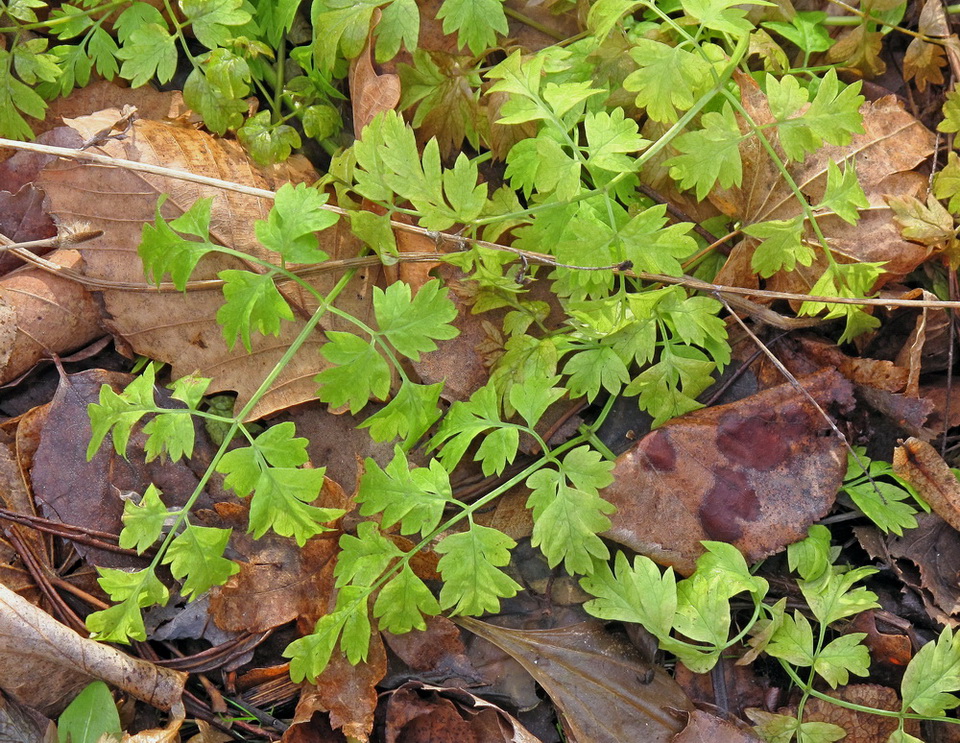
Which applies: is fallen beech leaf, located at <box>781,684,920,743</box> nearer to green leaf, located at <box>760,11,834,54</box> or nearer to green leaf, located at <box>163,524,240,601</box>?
green leaf, located at <box>163,524,240,601</box>

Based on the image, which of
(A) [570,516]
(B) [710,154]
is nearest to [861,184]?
(B) [710,154]

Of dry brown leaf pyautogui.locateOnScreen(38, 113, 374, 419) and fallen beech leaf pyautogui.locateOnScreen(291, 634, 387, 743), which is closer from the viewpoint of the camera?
fallen beech leaf pyautogui.locateOnScreen(291, 634, 387, 743)

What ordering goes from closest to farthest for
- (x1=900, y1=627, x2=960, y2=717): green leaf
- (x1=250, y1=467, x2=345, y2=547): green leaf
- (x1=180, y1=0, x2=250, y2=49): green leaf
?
(x1=250, y1=467, x2=345, y2=547): green leaf
(x1=900, y1=627, x2=960, y2=717): green leaf
(x1=180, y1=0, x2=250, y2=49): green leaf

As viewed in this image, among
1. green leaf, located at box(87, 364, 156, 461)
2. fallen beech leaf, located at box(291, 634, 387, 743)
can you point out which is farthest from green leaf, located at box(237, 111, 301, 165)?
fallen beech leaf, located at box(291, 634, 387, 743)

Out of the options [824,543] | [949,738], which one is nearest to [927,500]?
[824,543]

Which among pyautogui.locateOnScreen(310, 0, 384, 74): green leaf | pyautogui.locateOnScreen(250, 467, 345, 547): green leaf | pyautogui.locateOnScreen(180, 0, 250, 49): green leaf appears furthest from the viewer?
pyautogui.locateOnScreen(180, 0, 250, 49): green leaf

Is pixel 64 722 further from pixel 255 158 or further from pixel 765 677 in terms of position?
pixel 765 677
